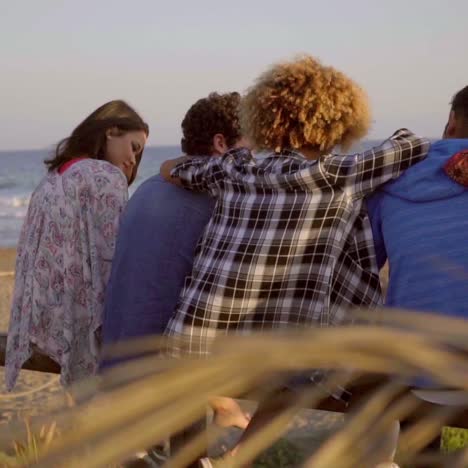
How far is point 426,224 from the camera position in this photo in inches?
85.2

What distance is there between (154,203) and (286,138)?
0.54 m

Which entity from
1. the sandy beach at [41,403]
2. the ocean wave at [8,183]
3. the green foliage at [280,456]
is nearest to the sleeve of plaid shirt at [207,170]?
the sandy beach at [41,403]

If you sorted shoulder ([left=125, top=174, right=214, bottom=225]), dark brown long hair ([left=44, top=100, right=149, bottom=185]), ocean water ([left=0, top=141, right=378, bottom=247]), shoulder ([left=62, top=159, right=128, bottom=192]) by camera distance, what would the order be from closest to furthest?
shoulder ([left=125, top=174, right=214, bottom=225]) → shoulder ([left=62, top=159, right=128, bottom=192]) → dark brown long hair ([left=44, top=100, right=149, bottom=185]) → ocean water ([left=0, top=141, right=378, bottom=247])

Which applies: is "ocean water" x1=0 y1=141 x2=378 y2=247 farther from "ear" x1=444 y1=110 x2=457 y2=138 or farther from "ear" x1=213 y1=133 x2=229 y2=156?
"ear" x1=444 y1=110 x2=457 y2=138

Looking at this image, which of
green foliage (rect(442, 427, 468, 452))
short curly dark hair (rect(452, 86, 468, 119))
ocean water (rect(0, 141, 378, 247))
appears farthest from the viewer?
ocean water (rect(0, 141, 378, 247))

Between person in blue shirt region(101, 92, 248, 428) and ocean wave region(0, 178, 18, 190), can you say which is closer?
person in blue shirt region(101, 92, 248, 428)

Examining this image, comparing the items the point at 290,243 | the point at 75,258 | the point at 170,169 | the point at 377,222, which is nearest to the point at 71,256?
the point at 75,258

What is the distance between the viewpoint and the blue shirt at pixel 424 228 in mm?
2096

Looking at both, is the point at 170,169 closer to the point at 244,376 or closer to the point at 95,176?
the point at 95,176

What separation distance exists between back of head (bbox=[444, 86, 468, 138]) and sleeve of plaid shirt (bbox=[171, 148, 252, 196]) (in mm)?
595

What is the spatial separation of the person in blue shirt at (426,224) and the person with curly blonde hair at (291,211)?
5 cm

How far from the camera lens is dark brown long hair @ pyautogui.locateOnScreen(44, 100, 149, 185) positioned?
3111mm

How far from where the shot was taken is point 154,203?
277 cm

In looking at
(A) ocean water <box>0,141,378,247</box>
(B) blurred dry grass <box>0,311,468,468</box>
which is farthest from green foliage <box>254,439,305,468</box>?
(A) ocean water <box>0,141,378,247</box>
